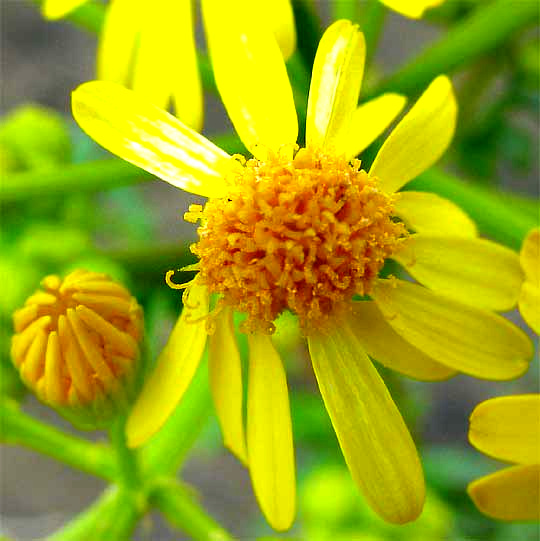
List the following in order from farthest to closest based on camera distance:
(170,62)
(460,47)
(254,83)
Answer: (460,47)
(170,62)
(254,83)

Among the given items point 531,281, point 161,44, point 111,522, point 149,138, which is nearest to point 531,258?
point 531,281

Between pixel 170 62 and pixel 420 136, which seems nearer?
pixel 420 136

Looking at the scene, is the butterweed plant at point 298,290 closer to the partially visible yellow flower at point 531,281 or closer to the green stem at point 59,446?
the partially visible yellow flower at point 531,281

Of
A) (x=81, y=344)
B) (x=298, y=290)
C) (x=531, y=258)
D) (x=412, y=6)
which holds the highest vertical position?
(x=412, y=6)

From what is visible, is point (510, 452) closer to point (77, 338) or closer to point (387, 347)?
point (387, 347)

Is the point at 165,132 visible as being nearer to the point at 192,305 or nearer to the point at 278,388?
the point at 192,305

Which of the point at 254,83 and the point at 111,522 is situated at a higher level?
the point at 254,83

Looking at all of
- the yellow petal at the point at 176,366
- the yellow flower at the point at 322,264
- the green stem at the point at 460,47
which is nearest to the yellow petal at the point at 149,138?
the yellow flower at the point at 322,264

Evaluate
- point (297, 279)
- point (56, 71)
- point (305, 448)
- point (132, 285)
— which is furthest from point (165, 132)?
point (56, 71)
